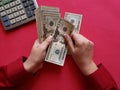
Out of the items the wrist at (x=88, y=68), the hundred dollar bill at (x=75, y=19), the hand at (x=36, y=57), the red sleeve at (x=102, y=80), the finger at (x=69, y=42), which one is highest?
the hundred dollar bill at (x=75, y=19)

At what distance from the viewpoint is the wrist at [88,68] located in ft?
3.59

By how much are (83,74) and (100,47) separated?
14cm

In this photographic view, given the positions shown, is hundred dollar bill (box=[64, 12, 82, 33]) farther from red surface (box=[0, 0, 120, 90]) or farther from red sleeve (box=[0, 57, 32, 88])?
red sleeve (box=[0, 57, 32, 88])

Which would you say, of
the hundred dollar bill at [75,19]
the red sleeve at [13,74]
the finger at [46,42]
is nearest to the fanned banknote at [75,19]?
the hundred dollar bill at [75,19]

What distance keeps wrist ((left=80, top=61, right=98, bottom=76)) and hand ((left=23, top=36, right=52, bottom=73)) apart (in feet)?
0.55

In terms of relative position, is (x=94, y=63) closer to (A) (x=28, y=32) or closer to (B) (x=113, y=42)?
(B) (x=113, y=42)

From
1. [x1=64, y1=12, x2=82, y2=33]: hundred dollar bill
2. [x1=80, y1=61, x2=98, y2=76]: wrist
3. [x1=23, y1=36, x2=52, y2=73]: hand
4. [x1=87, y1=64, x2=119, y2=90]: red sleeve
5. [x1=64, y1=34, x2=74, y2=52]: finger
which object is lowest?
[x1=87, y1=64, x2=119, y2=90]: red sleeve

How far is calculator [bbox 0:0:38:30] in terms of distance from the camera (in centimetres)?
117

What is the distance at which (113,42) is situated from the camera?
3.83 ft

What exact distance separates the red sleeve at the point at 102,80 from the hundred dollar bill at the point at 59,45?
0.46 feet

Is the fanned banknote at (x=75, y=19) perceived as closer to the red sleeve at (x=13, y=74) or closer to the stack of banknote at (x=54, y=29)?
the stack of banknote at (x=54, y=29)

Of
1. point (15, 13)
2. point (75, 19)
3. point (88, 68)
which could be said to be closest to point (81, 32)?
point (75, 19)

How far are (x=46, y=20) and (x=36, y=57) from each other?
0.55 feet

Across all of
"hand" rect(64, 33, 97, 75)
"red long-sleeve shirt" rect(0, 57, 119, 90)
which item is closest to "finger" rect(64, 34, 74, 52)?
"hand" rect(64, 33, 97, 75)
